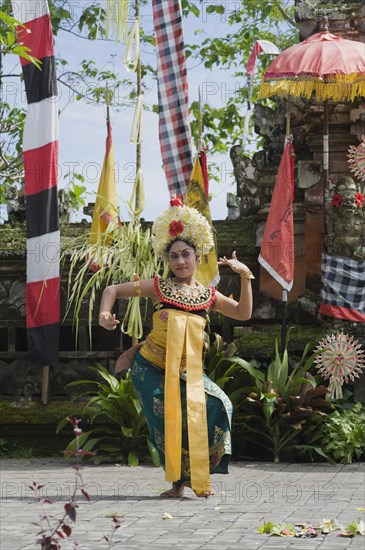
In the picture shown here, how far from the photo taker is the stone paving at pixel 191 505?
6.10 meters

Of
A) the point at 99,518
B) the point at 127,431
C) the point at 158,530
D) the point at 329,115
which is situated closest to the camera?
the point at 158,530

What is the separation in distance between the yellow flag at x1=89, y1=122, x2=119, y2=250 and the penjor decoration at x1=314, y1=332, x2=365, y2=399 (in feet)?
8.07

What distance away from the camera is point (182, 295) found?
790 centimetres

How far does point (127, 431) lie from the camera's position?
10609mm

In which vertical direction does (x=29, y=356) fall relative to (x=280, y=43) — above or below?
below

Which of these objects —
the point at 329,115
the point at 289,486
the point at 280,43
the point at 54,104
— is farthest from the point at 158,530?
the point at 280,43

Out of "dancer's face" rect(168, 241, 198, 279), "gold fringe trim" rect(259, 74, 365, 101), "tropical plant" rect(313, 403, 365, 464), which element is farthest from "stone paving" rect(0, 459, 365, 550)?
"gold fringe trim" rect(259, 74, 365, 101)

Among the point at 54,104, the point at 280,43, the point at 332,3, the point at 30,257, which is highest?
the point at 280,43

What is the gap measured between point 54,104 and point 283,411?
3.74 meters

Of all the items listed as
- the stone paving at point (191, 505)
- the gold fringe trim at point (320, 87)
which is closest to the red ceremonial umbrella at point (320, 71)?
the gold fringe trim at point (320, 87)

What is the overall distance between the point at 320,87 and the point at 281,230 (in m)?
1.47

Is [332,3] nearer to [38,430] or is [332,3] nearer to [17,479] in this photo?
[38,430]

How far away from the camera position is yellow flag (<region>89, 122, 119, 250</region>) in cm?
1169

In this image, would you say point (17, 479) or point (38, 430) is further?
point (38, 430)
